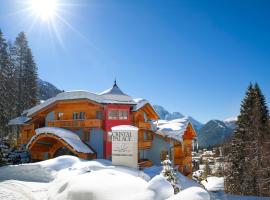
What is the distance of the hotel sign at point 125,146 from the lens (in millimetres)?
Result: 20812

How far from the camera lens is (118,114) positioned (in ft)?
107

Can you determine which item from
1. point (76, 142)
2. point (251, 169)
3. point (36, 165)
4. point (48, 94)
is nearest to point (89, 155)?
point (76, 142)

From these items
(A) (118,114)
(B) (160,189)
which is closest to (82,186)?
(B) (160,189)

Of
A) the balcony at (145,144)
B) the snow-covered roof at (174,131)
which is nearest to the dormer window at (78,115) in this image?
the balcony at (145,144)

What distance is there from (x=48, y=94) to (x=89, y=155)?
141383 millimetres

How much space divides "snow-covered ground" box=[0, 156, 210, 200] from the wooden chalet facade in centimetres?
801

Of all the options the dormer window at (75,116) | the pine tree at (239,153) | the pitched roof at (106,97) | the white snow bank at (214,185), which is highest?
the pitched roof at (106,97)

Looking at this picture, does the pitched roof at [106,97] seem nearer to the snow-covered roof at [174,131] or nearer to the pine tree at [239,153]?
the snow-covered roof at [174,131]

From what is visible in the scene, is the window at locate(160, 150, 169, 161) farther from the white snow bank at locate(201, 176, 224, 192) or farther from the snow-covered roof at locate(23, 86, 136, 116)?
the snow-covered roof at locate(23, 86, 136, 116)

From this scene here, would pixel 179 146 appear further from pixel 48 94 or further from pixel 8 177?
pixel 48 94

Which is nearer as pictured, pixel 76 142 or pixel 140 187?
pixel 140 187

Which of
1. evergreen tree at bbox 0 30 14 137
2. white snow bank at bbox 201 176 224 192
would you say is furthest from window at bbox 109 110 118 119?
evergreen tree at bbox 0 30 14 137

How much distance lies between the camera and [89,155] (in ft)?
98.6

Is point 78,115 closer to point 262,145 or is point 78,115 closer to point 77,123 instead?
point 77,123
